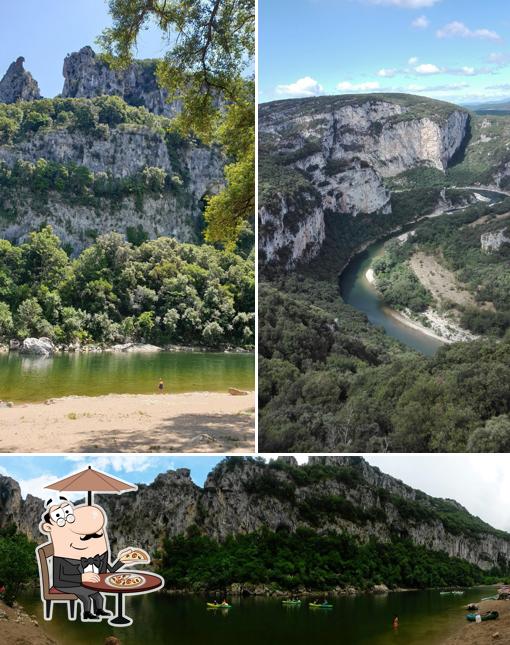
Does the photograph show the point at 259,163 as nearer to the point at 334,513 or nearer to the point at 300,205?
the point at 300,205

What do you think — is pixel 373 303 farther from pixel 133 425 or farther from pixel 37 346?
pixel 37 346

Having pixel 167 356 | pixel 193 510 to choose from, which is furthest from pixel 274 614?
pixel 167 356

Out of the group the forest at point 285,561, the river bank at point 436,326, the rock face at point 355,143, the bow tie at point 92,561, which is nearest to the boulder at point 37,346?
the forest at point 285,561

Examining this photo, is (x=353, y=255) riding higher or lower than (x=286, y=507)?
higher

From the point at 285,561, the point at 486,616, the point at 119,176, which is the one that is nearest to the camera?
the point at 486,616

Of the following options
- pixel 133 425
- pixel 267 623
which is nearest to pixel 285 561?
pixel 267 623

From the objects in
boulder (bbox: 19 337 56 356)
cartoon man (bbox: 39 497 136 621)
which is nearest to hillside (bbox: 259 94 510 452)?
cartoon man (bbox: 39 497 136 621)
